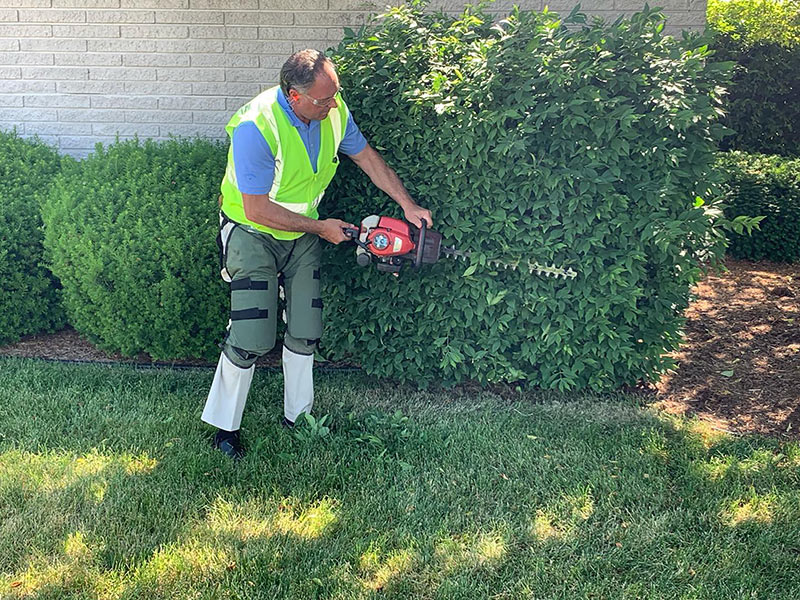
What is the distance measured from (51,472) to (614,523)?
8.61 ft

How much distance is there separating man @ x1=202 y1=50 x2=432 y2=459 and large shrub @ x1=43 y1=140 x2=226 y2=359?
858 mm

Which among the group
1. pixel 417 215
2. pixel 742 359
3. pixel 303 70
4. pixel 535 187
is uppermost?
pixel 303 70

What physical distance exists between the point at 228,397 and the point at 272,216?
964 millimetres

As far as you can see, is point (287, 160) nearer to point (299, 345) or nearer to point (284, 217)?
point (284, 217)

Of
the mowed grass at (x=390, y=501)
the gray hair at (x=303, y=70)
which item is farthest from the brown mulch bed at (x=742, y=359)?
the gray hair at (x=303, y=70)

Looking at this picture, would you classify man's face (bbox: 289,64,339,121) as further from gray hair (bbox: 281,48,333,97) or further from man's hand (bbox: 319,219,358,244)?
man's hand (bbox: 319,219,358,244)

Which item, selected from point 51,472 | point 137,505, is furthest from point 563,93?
point 51,472

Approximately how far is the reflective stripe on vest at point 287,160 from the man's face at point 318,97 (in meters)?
0.09

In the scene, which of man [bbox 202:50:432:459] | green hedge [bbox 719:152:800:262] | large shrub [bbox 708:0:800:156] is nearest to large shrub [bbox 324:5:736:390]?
man [bbox 202:50:432:459]

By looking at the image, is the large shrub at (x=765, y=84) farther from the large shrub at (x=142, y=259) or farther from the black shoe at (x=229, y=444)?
the black shoe at (x=229, y=444)

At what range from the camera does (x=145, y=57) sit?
6.00 meters

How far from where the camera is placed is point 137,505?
3.36 m

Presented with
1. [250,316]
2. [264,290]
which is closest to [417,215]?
[264,290]

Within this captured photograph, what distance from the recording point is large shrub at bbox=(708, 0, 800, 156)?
8.81 m
